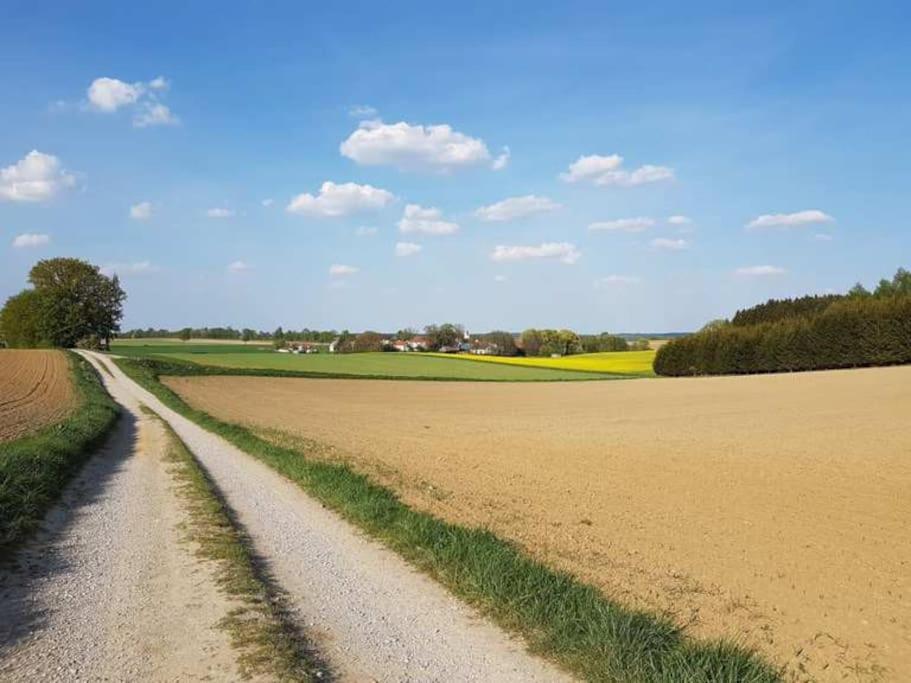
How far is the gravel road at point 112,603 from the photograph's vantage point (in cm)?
484

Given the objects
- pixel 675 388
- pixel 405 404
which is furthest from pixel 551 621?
pixel 675 388

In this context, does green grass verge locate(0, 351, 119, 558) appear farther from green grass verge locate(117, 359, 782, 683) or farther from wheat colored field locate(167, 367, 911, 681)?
wheat colored field locate(167, 367, 911, 681)

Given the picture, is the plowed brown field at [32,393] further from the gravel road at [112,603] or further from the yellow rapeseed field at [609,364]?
the yellow rapeseed field at [609,364]

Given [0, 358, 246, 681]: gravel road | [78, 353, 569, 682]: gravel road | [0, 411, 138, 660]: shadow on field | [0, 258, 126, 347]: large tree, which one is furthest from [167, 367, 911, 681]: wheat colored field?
[0, 258, 126, 347]: large tree

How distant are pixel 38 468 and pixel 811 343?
8075 cm

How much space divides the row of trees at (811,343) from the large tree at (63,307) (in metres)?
89.0

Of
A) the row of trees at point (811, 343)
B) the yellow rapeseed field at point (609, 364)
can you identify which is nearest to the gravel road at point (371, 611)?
the row of trees at point (811, 343)

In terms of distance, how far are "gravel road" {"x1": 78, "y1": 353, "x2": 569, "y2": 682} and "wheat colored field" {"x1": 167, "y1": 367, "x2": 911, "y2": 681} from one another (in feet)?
7.48

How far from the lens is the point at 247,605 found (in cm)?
597

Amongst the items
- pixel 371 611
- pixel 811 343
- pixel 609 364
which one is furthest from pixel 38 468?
pixel 609 364

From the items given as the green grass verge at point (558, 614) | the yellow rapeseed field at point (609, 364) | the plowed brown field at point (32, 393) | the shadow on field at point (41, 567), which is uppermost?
the yellow rapeseed field at point (609, 364)

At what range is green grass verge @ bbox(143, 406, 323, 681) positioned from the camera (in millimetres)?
4766

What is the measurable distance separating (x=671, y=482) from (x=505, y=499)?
17.5 feet

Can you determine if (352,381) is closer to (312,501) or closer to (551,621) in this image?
(312,501)
